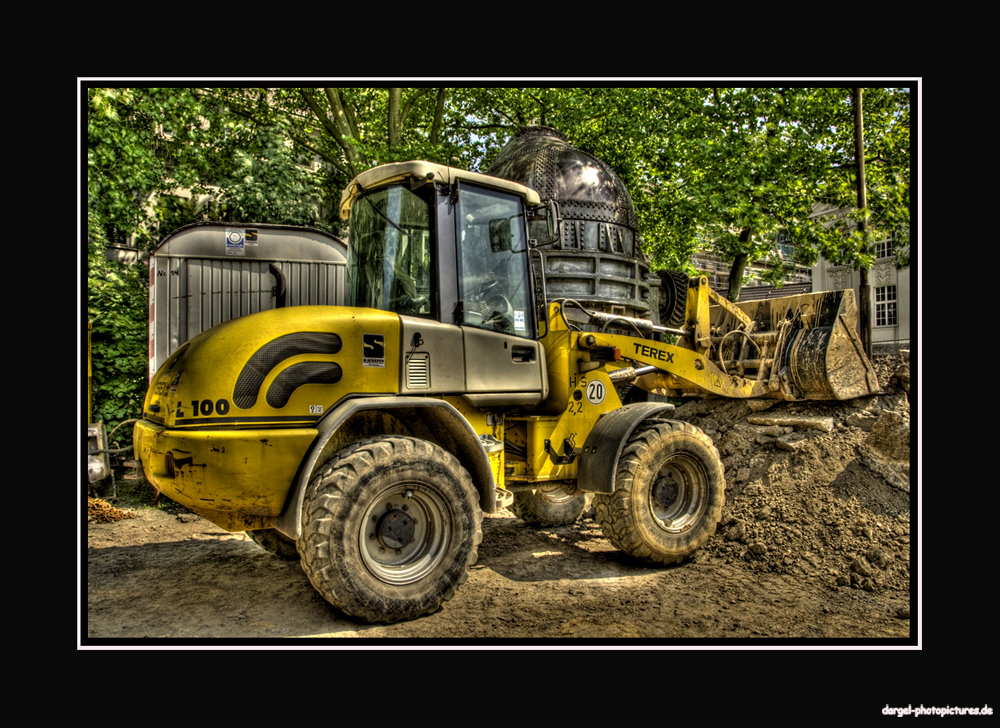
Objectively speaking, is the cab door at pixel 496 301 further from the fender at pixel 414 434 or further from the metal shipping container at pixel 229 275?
the metal shipping container at pixel 229 275

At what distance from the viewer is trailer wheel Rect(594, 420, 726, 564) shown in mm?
5762

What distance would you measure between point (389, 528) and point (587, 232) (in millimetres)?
5361

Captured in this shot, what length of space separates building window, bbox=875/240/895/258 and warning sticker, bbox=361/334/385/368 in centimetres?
946

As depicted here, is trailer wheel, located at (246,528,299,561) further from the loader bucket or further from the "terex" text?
the loader bucket

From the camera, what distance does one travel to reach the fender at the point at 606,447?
5699 millimetres

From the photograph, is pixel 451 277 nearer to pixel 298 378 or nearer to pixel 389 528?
pixel 298 378

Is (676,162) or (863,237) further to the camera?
(676,162)

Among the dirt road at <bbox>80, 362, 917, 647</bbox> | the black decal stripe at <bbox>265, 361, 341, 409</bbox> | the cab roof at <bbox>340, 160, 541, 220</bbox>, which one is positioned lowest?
the dirt road at <bbox>80, 362, 917, 647</bbox>

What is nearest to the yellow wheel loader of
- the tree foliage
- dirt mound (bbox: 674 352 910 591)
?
dirt mound (bbox: 674 352 910 591)

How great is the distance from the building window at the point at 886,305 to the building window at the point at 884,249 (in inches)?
21.6

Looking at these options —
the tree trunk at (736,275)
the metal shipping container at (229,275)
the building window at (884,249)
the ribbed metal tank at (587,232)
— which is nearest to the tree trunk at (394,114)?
the ribbed metal tank at (587,232)

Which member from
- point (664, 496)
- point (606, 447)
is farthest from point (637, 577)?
point (606, 447)

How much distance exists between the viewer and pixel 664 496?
6.17 m
